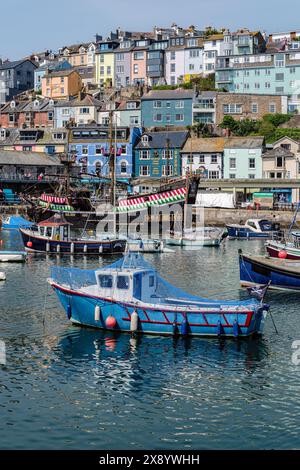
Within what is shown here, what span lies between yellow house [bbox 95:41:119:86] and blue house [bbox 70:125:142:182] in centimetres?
3639

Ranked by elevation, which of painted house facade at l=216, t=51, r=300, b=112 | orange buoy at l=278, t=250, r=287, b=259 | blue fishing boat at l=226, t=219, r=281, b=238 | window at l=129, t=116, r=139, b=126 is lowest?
orange buoy at l=278, t=250, r=287, b=259

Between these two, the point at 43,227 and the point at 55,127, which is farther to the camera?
the point at 55,127

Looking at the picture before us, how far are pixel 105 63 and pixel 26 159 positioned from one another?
1767 inches

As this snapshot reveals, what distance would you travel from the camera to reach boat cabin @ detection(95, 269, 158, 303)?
32406mm

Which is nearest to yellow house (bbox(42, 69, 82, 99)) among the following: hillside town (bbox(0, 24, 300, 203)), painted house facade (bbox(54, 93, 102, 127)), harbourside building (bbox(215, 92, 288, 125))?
hillside town (bbox(0, 24, 300, 203))

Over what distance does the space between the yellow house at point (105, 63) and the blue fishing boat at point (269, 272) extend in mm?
106365

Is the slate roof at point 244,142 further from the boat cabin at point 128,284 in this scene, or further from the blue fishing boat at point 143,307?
the boat cabin at point 128,284

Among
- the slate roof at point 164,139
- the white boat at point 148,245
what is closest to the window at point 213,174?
the slate roof at point 164,139

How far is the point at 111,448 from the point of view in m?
20.5

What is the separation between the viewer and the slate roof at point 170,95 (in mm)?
114188

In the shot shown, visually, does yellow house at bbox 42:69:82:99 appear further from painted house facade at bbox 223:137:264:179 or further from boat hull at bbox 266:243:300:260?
boat hull at bbox 266:243:300:260
